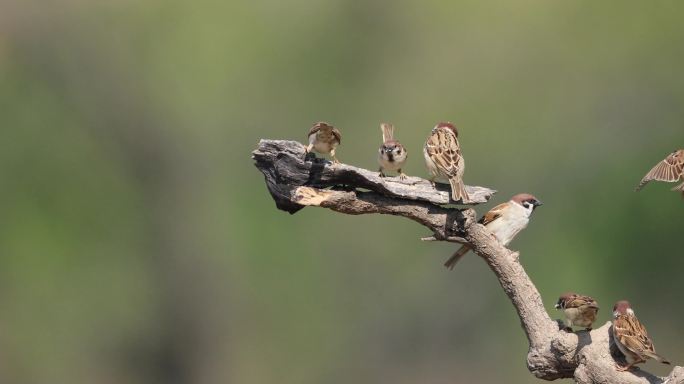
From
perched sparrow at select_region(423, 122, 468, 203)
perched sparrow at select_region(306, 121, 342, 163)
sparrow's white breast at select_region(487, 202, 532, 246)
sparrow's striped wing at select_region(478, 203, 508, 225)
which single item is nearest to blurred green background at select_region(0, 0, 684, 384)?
sparrow's striped wing at select_region(478, 203, 508, 225)

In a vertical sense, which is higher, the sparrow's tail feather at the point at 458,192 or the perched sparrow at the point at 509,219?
the sparrow's tail feather at the point at 458,192

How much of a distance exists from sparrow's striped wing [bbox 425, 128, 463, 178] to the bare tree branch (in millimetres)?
197

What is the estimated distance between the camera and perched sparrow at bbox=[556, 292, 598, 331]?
20.5 feet

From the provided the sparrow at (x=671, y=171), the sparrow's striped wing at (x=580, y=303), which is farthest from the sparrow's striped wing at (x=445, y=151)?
the sparrow at (x=671, y=171)

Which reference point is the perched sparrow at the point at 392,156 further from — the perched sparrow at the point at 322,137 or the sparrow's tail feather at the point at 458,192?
the sparrow's tail feather at the point at 458,192

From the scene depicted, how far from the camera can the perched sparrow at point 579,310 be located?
6254mm

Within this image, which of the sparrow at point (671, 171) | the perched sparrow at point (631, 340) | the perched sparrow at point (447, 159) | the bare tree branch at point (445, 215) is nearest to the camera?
the perched sparrow at point (631, 340)

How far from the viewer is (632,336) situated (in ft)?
19.4

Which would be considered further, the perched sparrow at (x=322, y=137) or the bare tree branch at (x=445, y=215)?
the perched sparrow at (x=322, y=137)

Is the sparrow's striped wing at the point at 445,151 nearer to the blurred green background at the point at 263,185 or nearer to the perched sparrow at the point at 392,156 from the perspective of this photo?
the perched sparrow at the point at 392,156

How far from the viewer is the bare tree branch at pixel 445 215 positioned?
6.07m

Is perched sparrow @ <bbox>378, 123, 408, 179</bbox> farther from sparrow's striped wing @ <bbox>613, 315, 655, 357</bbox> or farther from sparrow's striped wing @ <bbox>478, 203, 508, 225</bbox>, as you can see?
sparrow's striped wing @ <bbox>613, 315, 655, 357</bbox>

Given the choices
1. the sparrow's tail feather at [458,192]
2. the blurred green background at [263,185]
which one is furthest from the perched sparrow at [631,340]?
the blurred green background at [263,185]

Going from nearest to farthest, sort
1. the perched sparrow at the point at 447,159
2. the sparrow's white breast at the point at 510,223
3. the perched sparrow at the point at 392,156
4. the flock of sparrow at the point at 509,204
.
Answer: the flock of sparrow at the point at 509,204
the perched sparrow at the point at 447,159
the perched sparrow at the point at 392,156
the sparrow's white breast at the point at 510,223
